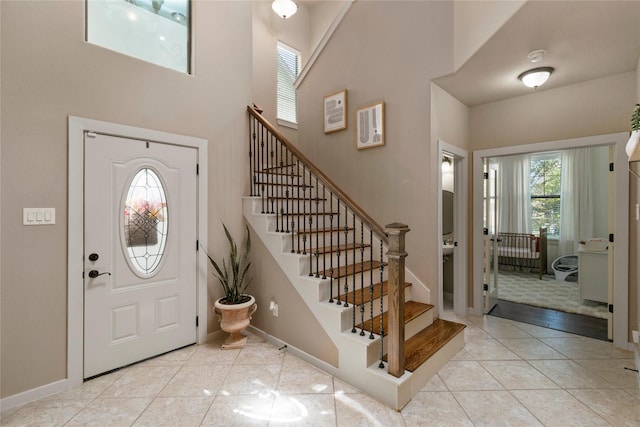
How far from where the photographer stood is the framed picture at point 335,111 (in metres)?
3.84

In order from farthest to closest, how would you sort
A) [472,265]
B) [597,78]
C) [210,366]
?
[472,265], [597,78], [210,366]

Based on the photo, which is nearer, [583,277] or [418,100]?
[418,100]

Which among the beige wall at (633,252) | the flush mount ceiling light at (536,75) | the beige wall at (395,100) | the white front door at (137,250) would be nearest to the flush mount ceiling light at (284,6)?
the beige wall at (395,100)

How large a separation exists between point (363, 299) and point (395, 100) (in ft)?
7.29

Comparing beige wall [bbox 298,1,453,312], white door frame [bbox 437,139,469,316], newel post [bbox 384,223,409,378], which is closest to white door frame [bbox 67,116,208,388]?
newel post [bbox 384,223,409,378]

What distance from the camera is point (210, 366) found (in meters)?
2.58

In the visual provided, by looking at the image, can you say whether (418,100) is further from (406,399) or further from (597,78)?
(406,399)

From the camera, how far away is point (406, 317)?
107 inches

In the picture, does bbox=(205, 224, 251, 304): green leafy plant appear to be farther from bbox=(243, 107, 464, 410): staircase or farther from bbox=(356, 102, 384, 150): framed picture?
bbox=(356, 102, 384, 150): framed picture

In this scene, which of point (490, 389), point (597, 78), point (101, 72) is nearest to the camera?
point (490, 389)

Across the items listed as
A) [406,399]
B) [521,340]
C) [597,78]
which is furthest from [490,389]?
[597,78]

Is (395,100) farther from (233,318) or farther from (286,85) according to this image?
(233,318)

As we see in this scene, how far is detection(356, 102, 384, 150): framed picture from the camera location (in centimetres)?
347

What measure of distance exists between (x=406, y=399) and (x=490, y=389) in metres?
0.72
